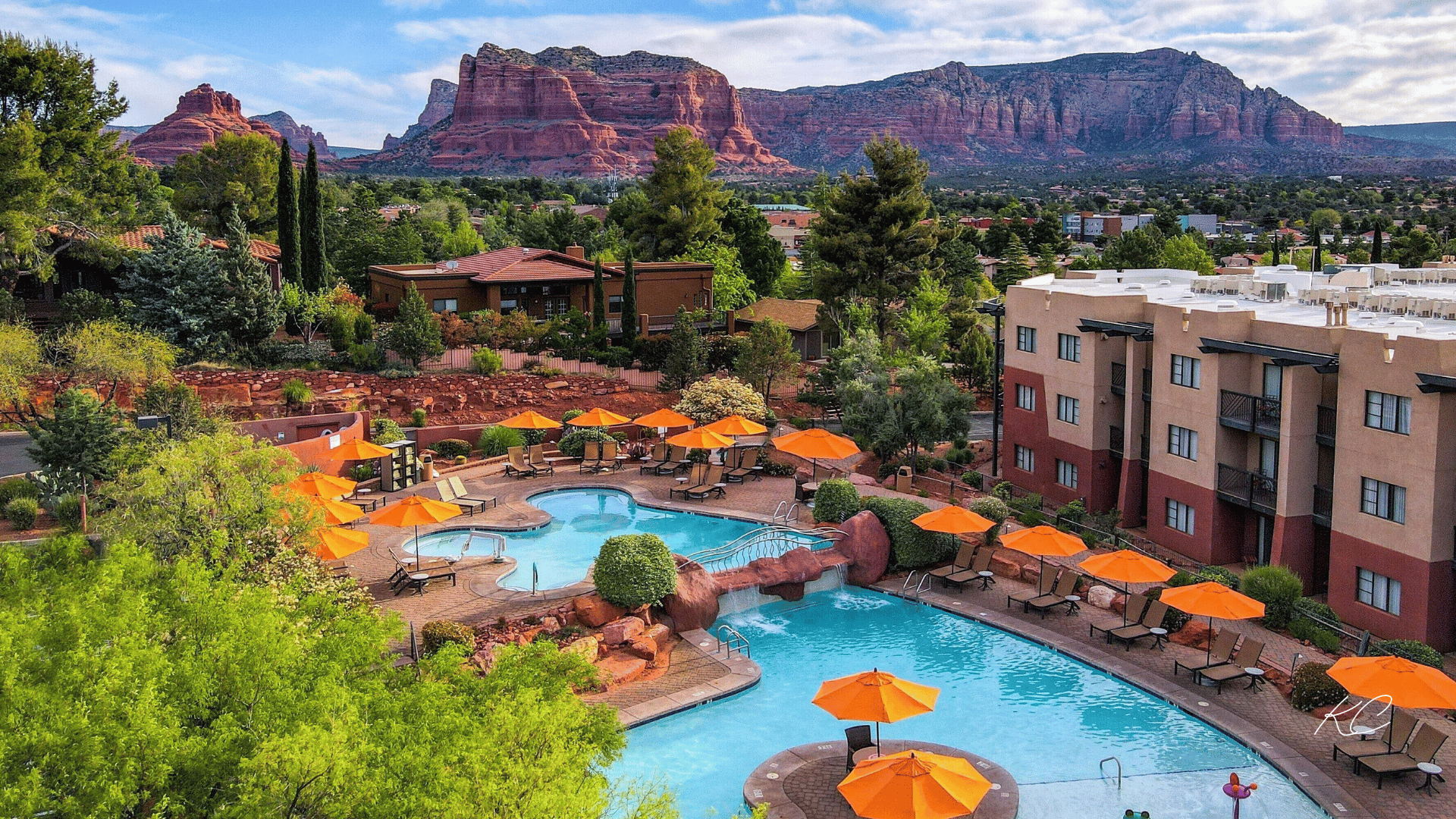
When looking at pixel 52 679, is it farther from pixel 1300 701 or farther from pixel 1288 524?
pixel 1288 524

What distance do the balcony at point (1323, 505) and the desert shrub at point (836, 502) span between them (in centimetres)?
1065

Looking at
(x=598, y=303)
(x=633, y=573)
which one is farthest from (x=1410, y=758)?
(x=598, y=303)

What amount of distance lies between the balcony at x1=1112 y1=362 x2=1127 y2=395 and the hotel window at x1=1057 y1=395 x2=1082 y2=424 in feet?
3.84

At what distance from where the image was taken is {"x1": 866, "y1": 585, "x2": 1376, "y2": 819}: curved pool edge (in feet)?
57.3

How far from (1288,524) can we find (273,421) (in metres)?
28.3

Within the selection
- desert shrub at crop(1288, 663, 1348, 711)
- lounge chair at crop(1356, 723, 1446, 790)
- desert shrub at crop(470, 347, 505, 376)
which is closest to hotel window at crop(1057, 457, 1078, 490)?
desert shrub at crop(1288, 663, 1348, 711)

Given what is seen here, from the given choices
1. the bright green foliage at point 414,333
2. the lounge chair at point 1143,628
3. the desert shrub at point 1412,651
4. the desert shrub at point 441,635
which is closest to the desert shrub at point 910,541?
the lounge chair at point 1143,628

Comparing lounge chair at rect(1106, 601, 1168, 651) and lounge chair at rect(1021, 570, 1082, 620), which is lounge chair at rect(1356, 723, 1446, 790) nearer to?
lounge chair at rect(1106, 601, 1168, 651)

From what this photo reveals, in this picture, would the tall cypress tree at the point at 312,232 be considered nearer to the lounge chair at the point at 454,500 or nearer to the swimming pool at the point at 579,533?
the lounge chair at the point at 454,500

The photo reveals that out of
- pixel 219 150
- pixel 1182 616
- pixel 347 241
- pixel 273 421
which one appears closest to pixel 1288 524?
pixel 1182 616

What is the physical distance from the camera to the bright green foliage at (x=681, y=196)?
233 ft

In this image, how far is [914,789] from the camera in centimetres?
1523

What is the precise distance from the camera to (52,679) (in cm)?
1308

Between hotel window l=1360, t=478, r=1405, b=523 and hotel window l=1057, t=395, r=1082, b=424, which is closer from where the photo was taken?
hotel window l=1360, t=478, r=1405, b=523
